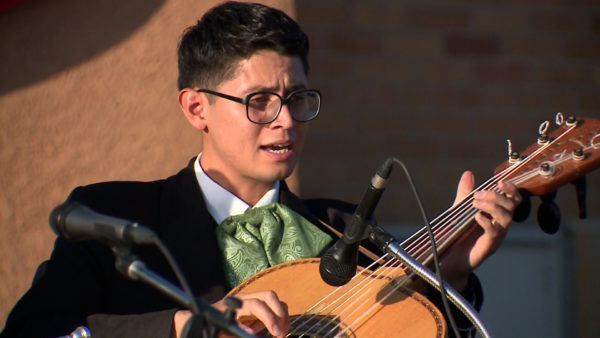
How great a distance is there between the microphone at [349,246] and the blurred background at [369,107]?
1.51 meters

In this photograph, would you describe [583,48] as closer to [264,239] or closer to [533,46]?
[533,46]

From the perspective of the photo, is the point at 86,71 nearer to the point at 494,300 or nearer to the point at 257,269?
the point at 257,269

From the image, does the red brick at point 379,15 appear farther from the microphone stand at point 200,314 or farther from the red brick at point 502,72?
the microphone stand at point 200,314

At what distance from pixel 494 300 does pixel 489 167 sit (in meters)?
0.57

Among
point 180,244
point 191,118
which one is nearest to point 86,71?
point 191,118

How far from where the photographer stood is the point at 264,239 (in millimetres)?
2932

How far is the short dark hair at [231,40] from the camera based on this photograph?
3016mm

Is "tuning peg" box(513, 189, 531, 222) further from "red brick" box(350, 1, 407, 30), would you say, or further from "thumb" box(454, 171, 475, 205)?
"red brick" box(350, 1, 407, 30)

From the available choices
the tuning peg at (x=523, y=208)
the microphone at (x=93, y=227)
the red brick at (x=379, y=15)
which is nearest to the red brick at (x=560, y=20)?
the red brick at (x=379, y=15)

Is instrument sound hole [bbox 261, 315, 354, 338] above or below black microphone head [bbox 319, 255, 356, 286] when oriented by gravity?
below

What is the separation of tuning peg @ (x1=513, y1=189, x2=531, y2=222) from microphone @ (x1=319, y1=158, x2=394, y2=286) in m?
0.61

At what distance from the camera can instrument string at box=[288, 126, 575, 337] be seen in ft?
8.35

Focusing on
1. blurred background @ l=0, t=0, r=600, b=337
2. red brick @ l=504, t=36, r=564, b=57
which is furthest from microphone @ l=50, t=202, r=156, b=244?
red brick @ l=504, t=36, r=564, b=57

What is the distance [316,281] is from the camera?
2646mm
